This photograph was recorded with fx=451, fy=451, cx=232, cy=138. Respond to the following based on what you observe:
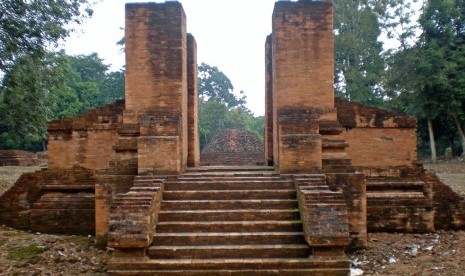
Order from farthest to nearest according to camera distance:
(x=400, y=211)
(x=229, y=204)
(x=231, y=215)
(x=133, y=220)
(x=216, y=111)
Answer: (x=216, y=111) < (x=400, y=211) < (x=229, y=204) < (x=231, y=215) < (x=133, y=220)

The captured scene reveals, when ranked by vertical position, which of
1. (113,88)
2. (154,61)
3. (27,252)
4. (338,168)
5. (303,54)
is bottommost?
(27,252)

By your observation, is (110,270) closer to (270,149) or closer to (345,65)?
(270,149)

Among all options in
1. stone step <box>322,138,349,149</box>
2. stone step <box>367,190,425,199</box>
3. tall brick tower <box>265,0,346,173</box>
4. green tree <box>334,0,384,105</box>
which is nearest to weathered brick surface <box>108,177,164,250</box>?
tall brick tower <box>265,0,346,173</box>

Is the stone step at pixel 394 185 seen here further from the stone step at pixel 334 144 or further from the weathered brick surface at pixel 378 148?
the stone step at pixel 334 144

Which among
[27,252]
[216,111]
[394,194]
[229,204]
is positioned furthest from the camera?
[216,111]

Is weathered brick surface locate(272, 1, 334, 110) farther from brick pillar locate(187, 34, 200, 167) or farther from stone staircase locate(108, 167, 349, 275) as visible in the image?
brick pillar locate(187, 34, 200, 167)

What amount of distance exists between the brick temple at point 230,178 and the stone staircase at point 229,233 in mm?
17

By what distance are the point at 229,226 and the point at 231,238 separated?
11.3 inches

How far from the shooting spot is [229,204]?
24.4ft

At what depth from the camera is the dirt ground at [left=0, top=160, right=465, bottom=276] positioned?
6.66 metres

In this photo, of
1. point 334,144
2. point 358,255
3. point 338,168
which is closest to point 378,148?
point 334,144

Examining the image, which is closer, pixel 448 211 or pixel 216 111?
pixel 448 211

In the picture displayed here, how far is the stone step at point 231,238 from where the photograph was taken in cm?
670

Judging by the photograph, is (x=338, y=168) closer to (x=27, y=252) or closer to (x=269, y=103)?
(x=269, y=103)
